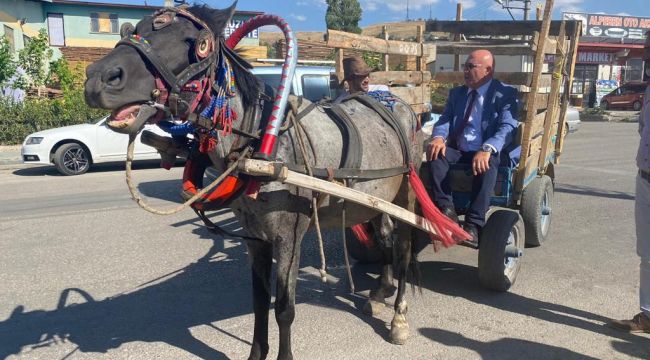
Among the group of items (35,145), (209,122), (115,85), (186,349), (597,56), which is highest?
(597,56)

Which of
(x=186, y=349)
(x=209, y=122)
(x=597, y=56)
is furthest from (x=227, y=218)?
(x=597, y=56)

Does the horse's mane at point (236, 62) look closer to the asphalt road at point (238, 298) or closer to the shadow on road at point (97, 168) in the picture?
the asphalt road at point (238, 298)

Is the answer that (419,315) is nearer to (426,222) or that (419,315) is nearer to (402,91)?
(426,222)

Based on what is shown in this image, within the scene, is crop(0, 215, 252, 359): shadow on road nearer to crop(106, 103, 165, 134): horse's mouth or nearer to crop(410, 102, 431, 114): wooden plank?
crop(106, 103, 165, 134): horse's mouth

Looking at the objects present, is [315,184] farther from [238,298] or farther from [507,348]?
[238,298]

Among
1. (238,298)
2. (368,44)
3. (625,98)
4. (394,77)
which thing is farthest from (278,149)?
(625,98)

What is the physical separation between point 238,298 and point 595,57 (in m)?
40.3

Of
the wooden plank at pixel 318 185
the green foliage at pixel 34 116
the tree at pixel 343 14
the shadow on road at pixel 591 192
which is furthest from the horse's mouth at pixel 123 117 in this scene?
the tree at pixel 343 14

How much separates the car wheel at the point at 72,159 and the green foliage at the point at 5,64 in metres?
6.80

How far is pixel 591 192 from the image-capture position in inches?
371

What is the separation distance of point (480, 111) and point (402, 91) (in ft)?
5.55

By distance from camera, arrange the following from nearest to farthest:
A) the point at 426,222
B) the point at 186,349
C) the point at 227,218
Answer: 1. the point at 186,349
2. the point at 426,222
3. the point at 227,218

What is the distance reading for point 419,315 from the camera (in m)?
4.49

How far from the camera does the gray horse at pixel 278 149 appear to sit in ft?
7.90
